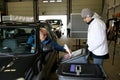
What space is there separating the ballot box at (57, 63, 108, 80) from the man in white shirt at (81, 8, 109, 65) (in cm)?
66

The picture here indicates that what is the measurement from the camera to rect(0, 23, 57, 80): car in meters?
2.52

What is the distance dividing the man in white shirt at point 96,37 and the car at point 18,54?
0.85 m

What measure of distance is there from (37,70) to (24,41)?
75 centimetres

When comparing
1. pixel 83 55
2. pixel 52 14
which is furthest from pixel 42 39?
pixel 52 14

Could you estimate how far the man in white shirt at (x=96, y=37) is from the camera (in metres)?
3.04

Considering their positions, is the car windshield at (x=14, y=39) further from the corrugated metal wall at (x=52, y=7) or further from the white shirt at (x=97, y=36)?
the corrugated metal wall at (x=52, y=7)

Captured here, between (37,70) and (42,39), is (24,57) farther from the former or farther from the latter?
(42,39)

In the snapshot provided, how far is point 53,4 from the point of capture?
1742 cm

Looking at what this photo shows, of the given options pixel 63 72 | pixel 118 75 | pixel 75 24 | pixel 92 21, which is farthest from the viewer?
pixel 75 24

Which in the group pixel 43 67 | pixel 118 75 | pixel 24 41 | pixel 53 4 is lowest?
pixel 118 75

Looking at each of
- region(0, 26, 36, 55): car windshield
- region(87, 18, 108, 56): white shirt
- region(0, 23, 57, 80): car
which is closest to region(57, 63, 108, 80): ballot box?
region(0, 23, 57, 80): car

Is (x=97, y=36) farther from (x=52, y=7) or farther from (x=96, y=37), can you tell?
(x=52, y=7)

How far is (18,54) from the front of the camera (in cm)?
308

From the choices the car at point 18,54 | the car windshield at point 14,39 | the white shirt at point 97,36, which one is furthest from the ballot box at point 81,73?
the car windshield at point 14,39
